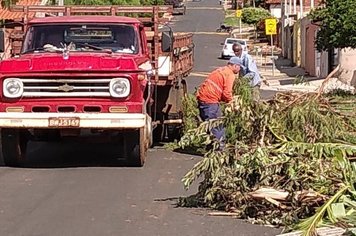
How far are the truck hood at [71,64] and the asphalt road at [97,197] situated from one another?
1.51 metres

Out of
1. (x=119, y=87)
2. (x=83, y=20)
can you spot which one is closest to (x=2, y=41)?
(x=83, y=20)

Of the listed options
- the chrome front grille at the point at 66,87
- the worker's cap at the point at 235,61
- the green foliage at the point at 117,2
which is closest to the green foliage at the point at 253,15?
the green foliage at the point at 117,2

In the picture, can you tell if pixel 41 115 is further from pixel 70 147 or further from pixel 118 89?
pixel 70 147

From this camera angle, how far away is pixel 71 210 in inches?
421

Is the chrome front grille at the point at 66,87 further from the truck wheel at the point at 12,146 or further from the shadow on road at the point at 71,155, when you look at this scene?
the shadow on road at the point at 71,155

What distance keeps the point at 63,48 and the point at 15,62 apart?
3.17 ft

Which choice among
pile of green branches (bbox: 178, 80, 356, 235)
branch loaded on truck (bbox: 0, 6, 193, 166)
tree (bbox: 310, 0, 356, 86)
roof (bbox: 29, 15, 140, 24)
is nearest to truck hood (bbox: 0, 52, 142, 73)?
branch loaded on truck (bbox: 0, 6, 193, 166)

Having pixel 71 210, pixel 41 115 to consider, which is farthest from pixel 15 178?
pixel 71 210

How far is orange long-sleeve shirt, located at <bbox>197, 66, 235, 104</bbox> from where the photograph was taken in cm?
1473

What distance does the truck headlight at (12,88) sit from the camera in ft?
44.5

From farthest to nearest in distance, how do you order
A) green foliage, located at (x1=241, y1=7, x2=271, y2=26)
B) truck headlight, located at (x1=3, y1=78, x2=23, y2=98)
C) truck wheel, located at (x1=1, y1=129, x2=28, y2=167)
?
1. green foliage, located at (x1=241, y1=7, x2=271, y2=26)
2. truck wheel, located at (x1=1, y1=129, x2=28, y2=167)
3. truck headlight, located at (x1=3, y1=78, x2=23, y2=98)

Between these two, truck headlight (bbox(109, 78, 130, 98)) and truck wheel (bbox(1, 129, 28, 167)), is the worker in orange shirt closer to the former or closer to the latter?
truck headlight (bbox(109, 78, 130, 98))

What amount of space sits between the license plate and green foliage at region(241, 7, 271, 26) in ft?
246

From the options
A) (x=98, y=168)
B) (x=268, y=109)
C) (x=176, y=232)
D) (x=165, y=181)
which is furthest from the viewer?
(x=98, y=168)
